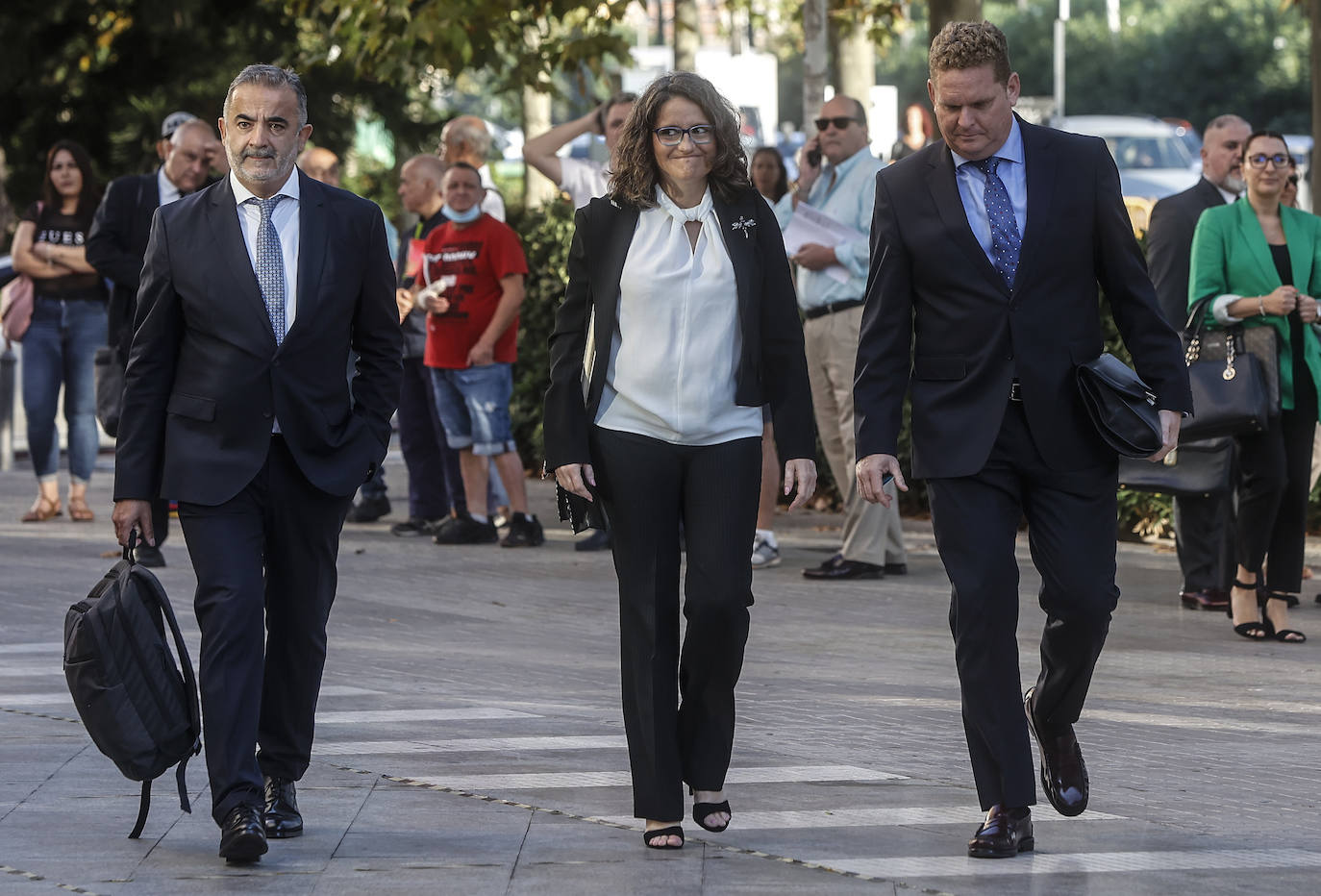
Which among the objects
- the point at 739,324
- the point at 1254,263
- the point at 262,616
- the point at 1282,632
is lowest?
the point at 1282,632

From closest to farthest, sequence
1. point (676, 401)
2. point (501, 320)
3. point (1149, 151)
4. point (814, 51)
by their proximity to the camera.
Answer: point (676, 401) < point (501, 320) < point (814, 51) < point (1149, 151)

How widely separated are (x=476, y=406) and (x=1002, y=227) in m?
6.51

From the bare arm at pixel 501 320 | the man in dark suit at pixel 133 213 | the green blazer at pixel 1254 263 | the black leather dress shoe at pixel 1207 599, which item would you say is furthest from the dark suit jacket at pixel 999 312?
the bare arm at pixel 501 320

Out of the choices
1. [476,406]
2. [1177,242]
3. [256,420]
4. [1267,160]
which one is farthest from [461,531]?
[256,420]

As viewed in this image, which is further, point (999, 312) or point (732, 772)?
point (732, 772)

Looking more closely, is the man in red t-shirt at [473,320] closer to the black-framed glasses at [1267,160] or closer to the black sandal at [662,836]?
the black-framed glasses at [1267,160]

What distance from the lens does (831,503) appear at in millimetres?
13141

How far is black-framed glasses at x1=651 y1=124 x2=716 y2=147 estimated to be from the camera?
5.22 meters

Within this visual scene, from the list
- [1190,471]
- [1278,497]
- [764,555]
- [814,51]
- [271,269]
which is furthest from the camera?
[814,51]

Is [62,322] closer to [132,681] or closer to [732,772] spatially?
[732,772]

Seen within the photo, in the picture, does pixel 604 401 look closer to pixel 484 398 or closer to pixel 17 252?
pixel 484 398

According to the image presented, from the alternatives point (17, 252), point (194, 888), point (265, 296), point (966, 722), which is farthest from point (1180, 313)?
point (17, 252)

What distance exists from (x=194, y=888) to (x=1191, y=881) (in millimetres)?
2290

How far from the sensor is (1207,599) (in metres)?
9.52
